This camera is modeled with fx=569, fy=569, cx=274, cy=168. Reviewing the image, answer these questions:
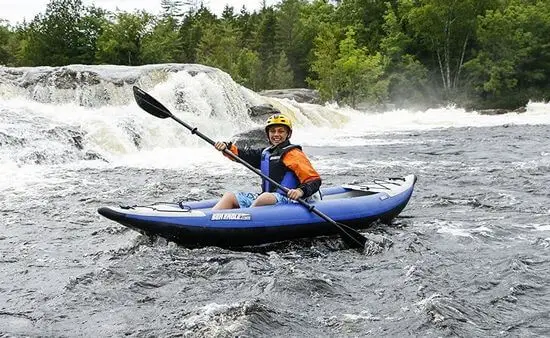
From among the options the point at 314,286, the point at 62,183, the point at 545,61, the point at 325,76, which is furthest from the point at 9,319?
the point at 545,61

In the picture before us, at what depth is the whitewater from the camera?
12.3 feet

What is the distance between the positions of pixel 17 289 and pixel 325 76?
30203 mm

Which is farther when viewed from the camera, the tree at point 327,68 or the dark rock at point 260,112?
the tree at point 327,68

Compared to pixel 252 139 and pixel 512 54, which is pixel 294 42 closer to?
pixel 512 54

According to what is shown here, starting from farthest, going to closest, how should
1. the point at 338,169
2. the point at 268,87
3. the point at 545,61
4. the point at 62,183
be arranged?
the point at 268,87 < the point at 545,61 < the point at 338,169 < the point at 62,183

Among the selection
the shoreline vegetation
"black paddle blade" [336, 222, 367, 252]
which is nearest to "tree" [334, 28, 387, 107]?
the shoreline vegetation

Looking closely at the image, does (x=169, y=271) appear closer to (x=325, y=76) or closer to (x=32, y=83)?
(x=32, y=83)

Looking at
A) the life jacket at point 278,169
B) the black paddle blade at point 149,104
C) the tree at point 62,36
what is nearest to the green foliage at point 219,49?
the tree at point 62,36

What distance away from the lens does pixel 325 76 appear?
33.5 m

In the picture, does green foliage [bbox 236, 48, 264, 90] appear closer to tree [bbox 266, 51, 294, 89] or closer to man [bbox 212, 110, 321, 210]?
tree [bbox 266, 51, 294, 89]

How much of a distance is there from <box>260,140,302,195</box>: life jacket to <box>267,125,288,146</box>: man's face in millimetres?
52

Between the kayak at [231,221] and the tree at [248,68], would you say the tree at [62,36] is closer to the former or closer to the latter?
the tree at [248,68]

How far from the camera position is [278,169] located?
5602mm

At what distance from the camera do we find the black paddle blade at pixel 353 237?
534 cm
